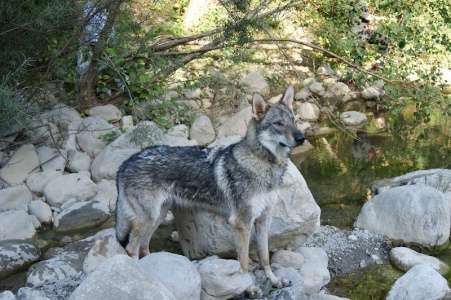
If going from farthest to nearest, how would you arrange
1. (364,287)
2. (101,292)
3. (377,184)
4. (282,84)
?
1. (282,84)
2. (377,184)
3. (364,287)
4. (101,292)

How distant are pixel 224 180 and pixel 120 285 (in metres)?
2.02

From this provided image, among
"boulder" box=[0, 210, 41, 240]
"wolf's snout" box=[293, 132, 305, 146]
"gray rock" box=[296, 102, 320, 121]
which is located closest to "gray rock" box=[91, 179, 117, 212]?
"boulder" box=[0, 210, 41, 240]

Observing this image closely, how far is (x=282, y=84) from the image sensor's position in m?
16.3

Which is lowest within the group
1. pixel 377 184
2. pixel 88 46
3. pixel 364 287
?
pixel 364 287

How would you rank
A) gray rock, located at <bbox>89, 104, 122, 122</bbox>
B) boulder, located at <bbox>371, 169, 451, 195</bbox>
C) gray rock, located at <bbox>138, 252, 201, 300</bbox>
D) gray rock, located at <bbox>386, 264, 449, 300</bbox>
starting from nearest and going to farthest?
1. gray rock, located at <bbox>138, 252, 201, 300</bbox>
2. gray rock, located at <bbox>386, 264, 449, 300</bbox>
3. boulder, located at <bbox>371, 169, 451, 195</bbox>
4. gray rock, located at <bbox>89, 104, 122, 122</bbox>

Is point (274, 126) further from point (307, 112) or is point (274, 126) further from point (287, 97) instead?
point (307, 112)

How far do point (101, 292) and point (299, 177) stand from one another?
345 cm

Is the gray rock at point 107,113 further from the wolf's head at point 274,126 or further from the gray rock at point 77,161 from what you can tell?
the wolf's head at point 274,126

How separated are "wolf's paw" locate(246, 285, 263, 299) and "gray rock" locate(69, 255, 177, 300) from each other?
1.27m

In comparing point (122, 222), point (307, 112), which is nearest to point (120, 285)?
point (122, 222)

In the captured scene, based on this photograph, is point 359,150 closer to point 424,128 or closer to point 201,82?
point 424,128

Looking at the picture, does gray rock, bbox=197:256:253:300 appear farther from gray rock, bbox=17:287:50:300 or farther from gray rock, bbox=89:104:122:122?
gray rock, bbox=89:104:122:122

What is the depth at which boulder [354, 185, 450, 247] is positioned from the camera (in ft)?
27.2

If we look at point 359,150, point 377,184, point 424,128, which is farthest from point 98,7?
point 424,128
